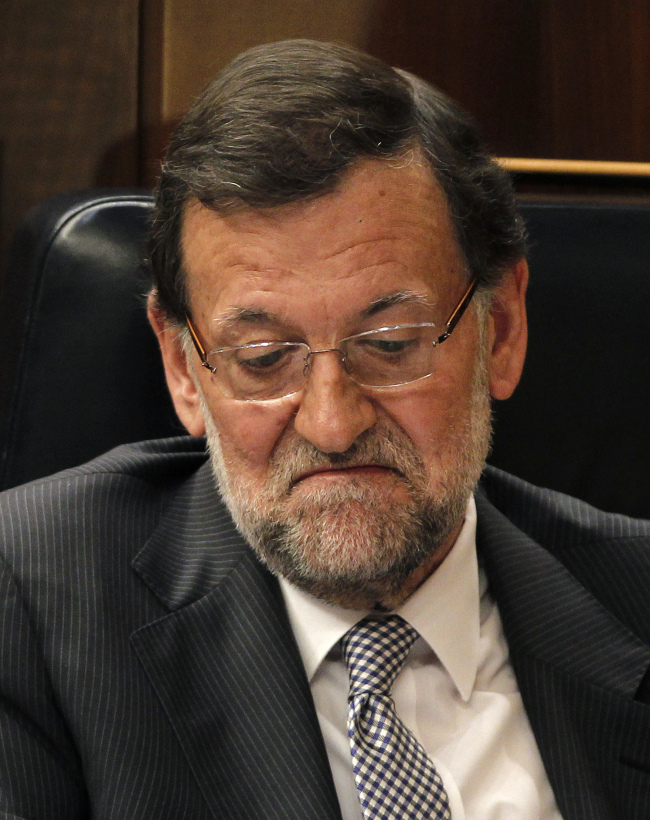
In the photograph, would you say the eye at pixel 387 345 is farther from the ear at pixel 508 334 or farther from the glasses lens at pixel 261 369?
the ear at pixel 508 334

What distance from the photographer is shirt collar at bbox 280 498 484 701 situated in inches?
48.3

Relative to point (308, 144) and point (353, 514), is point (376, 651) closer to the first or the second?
point (353, 514)

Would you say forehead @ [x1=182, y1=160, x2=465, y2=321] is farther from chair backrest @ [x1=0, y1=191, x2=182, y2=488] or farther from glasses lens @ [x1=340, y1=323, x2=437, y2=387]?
chair backrest @ [x1=0, y1=191, x2=182, y2=488]

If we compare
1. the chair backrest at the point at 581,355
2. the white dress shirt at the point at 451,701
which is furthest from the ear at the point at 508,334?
the white dress shirt at the point at 451,701

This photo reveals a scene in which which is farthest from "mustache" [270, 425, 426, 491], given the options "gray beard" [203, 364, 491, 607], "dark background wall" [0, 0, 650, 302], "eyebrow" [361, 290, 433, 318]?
"dark background wall" [0, 0, 650, 302]

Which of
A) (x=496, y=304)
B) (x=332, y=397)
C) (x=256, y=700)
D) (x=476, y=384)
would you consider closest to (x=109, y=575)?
(x=256, y=700)

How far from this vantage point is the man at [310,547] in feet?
3.61

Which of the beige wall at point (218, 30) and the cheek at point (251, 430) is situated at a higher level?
the beige wall at point (218, 30)

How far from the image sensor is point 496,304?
4.48 feet

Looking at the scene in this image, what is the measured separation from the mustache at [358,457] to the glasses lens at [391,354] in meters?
0.06

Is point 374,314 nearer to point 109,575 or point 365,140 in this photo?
point 365,140

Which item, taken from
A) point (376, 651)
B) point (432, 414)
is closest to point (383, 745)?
point (376, 651)

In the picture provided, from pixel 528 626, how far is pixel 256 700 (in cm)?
40

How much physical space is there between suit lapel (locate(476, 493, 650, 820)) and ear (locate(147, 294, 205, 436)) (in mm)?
445
